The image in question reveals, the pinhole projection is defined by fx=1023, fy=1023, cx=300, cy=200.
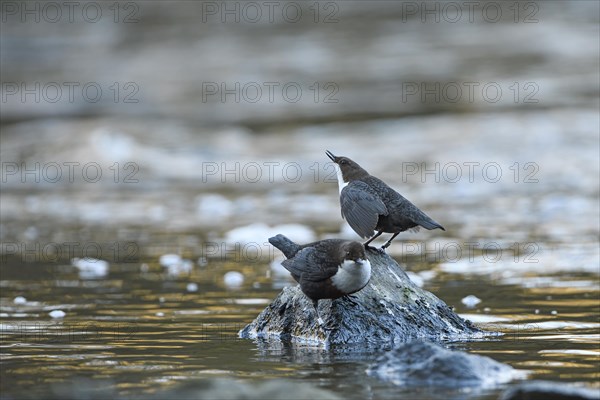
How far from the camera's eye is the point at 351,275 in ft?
20.4

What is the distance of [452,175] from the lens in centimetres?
1570

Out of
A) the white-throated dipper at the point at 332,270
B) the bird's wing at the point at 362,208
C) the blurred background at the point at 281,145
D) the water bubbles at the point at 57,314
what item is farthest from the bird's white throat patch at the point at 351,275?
the water bubbles at the point at 57,314

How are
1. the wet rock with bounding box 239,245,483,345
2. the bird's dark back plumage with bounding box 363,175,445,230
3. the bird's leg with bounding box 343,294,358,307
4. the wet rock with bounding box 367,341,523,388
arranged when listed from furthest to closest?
the bird's dark back plumage with bounding box 363,175,445,230 < the bird's leg with bounding box 343,294,358,307 < the wet rock with bounding box 239,245,483,345 < the wet rock with bounding box 367,341,523,388

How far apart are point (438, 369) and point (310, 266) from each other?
1.39 metres

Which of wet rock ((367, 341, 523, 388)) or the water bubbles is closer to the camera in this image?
wet rock ((367, 341, 523, 388))

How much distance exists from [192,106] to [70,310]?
670 inches

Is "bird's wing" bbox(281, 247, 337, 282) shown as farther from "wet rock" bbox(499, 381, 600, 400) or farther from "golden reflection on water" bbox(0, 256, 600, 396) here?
"wet rock" bbox(499, 381, 600, 400)

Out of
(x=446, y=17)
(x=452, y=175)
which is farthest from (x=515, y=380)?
(x=446, y=17)

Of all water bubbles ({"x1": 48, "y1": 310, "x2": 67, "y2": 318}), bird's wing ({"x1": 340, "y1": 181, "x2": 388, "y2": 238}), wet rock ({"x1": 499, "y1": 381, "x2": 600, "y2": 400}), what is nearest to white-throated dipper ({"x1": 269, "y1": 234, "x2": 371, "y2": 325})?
Answer: bird's wing ({"x1": 340, "y1": 181, "x2": 388, "y2": 238})

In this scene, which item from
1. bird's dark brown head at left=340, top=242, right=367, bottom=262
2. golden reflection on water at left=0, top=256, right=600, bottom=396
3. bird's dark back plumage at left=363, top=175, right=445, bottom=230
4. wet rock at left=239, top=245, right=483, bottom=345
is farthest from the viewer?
bird's dark back plumage at left=363, top=175, right=445, bottom=230

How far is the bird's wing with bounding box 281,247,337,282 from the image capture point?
6.25 meters

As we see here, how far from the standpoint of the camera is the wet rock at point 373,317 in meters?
6.56

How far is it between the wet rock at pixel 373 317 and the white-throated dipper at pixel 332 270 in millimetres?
142

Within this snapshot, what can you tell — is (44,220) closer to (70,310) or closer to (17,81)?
(70,310)
